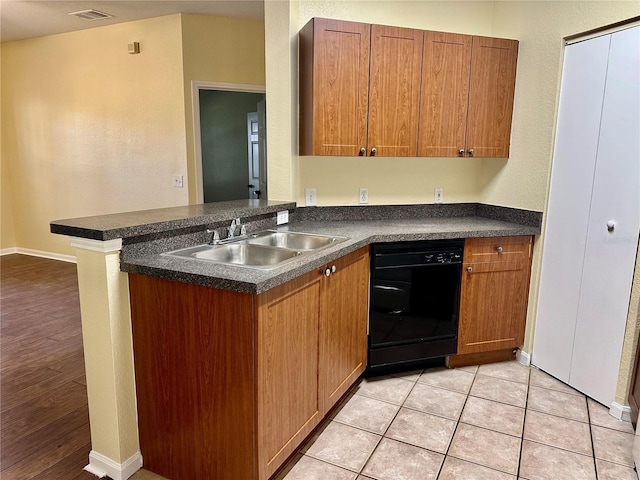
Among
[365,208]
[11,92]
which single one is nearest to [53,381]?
[365,208]

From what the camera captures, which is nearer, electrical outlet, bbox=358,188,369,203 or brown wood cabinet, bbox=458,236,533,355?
brown wood cabinet, bbox=458,236,533,355

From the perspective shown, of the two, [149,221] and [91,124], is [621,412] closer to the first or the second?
[149,221]

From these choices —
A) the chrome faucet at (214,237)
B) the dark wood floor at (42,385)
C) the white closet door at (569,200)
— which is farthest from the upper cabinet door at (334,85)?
the dark wood floor at (42,385)

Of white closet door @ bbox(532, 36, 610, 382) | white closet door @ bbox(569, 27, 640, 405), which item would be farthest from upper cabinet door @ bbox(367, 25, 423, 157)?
white closet door @ bbox(569, 27, 640, 405)

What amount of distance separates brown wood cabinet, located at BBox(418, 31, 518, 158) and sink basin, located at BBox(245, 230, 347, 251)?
0.98m

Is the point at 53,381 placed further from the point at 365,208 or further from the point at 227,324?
the point at 365,208

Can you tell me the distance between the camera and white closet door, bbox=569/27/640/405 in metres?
2.28

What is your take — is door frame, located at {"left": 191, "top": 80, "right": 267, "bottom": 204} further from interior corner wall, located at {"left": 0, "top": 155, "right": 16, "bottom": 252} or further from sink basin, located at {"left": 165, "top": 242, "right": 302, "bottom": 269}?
interior corner wall, located at {"left": 0, "top": 155, "right": 16, "bottom": 252}

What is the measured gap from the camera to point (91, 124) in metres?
4.89

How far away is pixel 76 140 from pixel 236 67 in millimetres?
2200

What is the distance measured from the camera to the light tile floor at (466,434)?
1949 mm

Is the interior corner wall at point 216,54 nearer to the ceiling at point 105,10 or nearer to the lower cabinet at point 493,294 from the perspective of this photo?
the ceiling at point 105,10

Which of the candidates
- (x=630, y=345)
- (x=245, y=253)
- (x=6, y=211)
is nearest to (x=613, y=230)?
(x=630, y=345)

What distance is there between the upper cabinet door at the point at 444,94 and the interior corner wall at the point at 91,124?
250 cm
